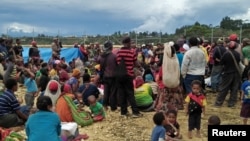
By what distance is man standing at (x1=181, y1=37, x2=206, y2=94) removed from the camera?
31.0 ft

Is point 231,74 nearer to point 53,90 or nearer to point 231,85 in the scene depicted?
point 231,85

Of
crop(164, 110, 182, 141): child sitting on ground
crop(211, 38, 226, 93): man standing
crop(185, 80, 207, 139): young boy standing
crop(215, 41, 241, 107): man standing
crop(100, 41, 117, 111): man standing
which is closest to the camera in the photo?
crop(164, 110, 182, 141): child sitting on ground

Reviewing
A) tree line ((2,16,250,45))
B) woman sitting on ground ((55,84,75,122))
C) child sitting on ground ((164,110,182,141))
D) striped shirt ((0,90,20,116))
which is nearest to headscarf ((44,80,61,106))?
woman sitting on ground ((55,84,75,122))

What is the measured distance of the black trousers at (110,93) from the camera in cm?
1049

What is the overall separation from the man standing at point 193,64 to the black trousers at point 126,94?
1.22 meters

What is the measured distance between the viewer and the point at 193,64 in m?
9.48

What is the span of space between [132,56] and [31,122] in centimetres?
384

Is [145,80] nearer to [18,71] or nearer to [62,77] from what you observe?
[62,77]

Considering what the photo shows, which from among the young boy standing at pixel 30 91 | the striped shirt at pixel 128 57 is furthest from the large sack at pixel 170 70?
the young boy standing at pixel 30 91

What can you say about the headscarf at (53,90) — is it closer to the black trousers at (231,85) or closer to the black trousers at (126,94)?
the black trousers at (126,94)

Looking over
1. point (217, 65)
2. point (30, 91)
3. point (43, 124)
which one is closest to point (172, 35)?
point (217, 65)

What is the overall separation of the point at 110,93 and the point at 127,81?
105 centimetres

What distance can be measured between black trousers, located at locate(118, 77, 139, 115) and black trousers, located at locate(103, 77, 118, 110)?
0.48 m

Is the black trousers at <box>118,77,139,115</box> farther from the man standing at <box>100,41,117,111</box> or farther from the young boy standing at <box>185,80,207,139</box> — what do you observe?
the young boy standing at <box>185,80,207,139</box>
